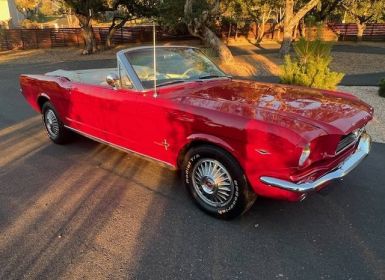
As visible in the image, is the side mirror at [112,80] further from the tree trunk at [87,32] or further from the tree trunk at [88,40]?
the tree trunk at [88,40]

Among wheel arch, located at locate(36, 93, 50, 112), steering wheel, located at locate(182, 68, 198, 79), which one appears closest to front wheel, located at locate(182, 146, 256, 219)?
steering wheel, located at locate(182, 68, 198, 79)

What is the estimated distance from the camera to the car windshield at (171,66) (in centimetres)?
421

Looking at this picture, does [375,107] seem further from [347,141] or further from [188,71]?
[188,71]

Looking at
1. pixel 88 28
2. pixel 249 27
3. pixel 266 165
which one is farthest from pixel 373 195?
pixel 249 27

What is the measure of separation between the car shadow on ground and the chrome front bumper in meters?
0.54

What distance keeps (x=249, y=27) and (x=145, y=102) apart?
2963cm

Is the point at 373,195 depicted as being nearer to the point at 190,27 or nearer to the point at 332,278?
the point at 332,278

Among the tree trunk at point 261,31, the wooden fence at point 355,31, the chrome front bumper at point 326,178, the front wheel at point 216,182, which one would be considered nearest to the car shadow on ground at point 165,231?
the front wheel at point 216,182

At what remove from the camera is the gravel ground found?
6.25 m

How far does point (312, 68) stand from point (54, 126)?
546 cm

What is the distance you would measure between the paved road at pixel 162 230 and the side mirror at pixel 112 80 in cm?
116

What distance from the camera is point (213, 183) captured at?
3.53m

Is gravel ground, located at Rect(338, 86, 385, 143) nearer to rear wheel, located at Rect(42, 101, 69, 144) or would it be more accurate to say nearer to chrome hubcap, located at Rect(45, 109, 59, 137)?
rear wheel, located at Rect(42, 101, 69, 144)

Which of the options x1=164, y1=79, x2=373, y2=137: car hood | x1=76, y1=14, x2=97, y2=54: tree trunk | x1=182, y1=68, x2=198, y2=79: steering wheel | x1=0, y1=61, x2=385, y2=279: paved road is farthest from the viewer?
x1=76, y1=14, x2=97, y2=54: tree trunk
